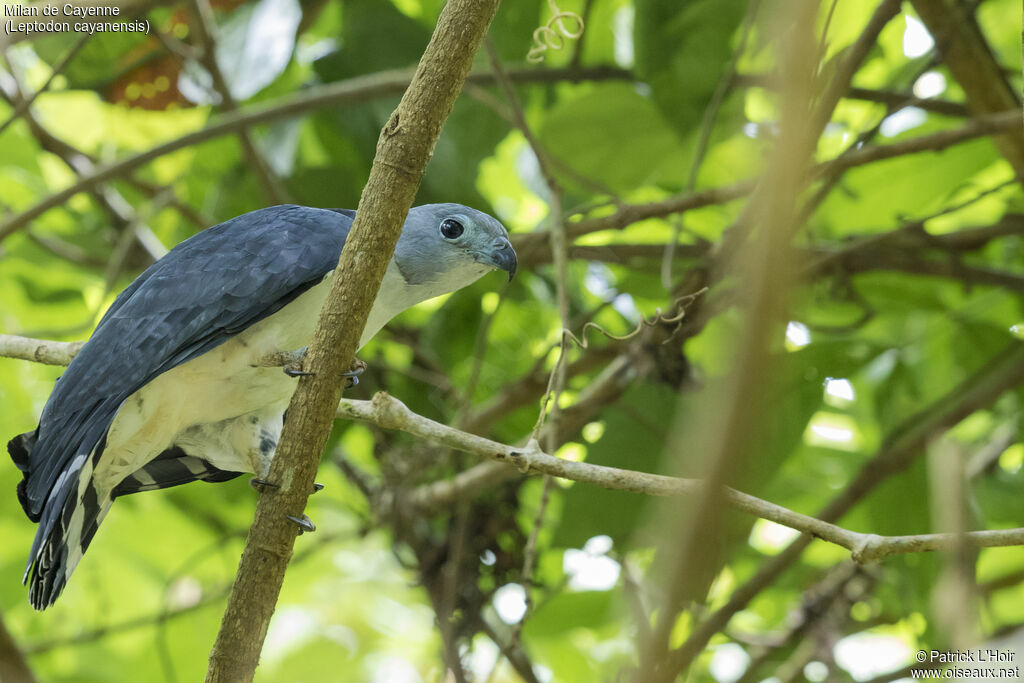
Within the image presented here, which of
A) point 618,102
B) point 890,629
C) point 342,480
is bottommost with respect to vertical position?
point 890,629

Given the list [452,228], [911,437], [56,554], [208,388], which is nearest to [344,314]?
[208,388]

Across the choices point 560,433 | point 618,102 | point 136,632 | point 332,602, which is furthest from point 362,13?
point 332,602

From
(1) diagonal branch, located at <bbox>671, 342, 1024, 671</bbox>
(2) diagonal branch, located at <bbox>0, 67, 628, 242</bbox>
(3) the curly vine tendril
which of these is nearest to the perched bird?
(3) the curly vine tendril

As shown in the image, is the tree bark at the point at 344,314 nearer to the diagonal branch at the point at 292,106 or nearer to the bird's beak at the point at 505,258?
the bird's beak at the point at 505,258

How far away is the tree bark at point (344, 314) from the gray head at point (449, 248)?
2.84ft

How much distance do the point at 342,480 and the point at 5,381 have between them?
66.3 inches

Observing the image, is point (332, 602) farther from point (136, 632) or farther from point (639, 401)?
point (639, 401)

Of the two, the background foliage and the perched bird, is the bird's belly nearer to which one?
the perched bird

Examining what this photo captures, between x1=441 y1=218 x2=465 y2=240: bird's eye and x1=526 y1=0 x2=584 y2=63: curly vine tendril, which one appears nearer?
x1=526 y1=0 x2=584 y2=63: curly vine tendril

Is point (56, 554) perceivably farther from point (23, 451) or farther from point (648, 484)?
point (648, 484)

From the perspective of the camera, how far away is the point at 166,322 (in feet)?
8.62

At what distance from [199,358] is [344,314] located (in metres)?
0.85

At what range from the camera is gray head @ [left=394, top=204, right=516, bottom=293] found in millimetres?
2979

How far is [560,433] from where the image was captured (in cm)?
365
